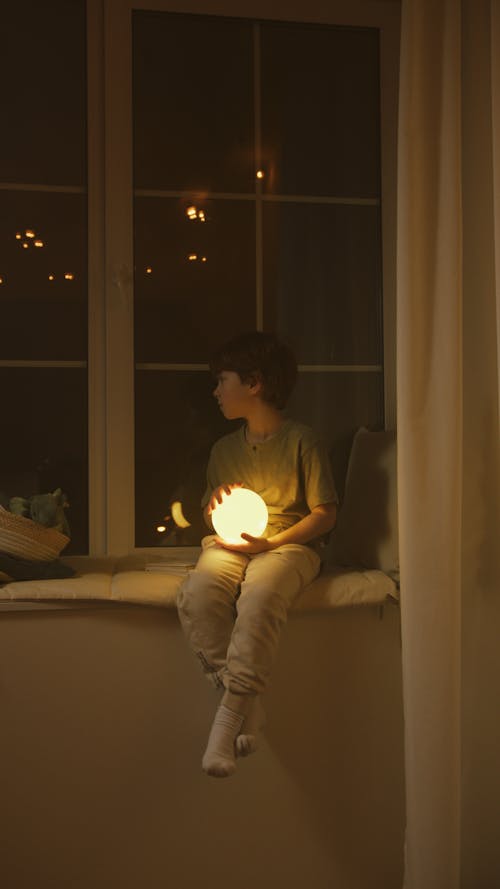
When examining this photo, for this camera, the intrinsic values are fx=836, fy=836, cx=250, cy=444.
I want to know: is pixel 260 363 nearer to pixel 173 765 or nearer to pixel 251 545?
pixel 251 545

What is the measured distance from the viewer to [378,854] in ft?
6.56

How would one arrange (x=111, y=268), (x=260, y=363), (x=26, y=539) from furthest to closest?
(x=111, y=268) → (x=260, y=363) → (x=26, y=539)

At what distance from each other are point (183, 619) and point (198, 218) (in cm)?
135

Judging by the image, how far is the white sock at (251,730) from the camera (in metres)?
1.74

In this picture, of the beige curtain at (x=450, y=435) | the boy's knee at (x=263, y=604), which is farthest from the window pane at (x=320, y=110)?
the boy's knee at (x=263, y=604)

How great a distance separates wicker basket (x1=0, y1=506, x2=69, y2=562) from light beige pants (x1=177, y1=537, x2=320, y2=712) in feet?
1.36

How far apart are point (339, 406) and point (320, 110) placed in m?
0.96

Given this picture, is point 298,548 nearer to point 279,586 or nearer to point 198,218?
point 279,586

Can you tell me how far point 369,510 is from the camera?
233 cm

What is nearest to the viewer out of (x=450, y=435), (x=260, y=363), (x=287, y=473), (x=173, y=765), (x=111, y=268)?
(x=450, y=435)

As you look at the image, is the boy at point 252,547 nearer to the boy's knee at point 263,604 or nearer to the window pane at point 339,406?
the boy's knee at point 263,604

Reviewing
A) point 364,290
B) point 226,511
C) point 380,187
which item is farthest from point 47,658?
point 380,187

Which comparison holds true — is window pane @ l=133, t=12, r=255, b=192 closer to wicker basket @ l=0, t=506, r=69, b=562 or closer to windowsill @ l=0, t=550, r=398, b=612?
wicker basket @ l=0, t=506, r=69, b=562

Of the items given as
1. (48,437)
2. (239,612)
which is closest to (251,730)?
(239,612)
